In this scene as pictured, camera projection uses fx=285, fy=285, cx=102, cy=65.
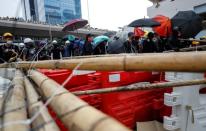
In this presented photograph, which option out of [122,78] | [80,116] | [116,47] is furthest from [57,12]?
[80,116]

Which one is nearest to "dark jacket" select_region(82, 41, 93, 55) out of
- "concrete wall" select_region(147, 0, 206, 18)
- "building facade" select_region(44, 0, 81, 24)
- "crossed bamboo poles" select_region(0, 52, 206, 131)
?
"building facade" select_region(44, 0, 81, 24)

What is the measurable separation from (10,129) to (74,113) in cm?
25

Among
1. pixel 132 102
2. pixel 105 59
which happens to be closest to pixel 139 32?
pixel 132 102

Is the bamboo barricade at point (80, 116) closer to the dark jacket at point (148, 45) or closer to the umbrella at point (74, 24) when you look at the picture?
the dark jacket at point (148, 45)

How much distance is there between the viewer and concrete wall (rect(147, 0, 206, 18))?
19.7 m

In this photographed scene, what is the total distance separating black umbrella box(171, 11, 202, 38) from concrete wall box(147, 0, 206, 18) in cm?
875

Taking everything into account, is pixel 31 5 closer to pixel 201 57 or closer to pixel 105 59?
pixel 105 59

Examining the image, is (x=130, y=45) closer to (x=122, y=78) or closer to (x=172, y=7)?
(x=122, y=78)

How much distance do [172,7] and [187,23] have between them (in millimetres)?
13418

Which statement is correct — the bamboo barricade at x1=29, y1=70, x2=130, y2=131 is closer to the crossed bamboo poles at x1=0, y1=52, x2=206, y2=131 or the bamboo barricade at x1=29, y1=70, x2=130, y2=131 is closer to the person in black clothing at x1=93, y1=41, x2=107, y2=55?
the crossed bamboo poles at x1=0, y1=52, x2=206, y2=131

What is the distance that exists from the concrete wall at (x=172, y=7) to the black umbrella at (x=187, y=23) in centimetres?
875

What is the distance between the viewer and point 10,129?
0.96 meters

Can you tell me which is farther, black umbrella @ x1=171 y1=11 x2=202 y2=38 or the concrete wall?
the concrete wall

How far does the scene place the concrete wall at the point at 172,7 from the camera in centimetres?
1973
